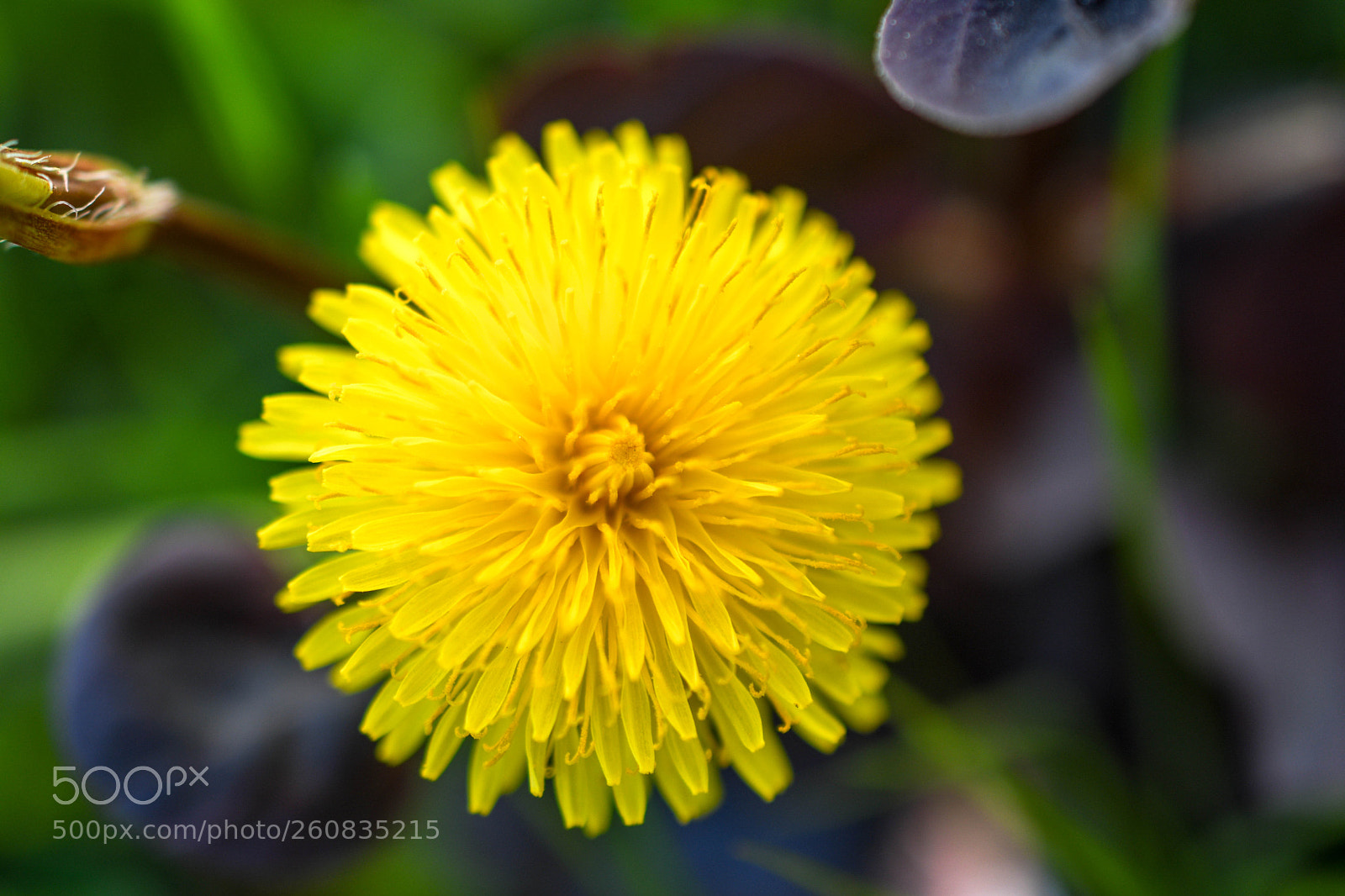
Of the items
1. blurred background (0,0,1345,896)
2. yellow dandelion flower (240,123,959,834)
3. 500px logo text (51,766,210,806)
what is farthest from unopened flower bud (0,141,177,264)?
500px logo text (51,766,210,806)

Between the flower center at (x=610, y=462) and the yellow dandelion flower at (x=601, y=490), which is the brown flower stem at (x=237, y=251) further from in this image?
the flower center at (x=610, y=462)

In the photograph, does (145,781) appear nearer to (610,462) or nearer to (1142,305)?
(610,462)

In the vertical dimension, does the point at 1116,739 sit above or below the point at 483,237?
below

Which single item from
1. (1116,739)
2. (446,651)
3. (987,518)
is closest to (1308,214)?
(987,518)

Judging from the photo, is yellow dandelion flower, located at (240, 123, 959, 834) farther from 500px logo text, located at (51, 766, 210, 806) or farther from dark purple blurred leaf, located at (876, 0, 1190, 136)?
500px logo text, located at (51, 766, 210, 806)

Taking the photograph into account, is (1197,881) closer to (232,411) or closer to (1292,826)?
(1292,826)

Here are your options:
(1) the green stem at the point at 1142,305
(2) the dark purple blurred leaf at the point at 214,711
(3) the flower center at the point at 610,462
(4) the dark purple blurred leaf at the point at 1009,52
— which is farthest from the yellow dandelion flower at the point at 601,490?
(1) the green stem at the point at 1142,305
